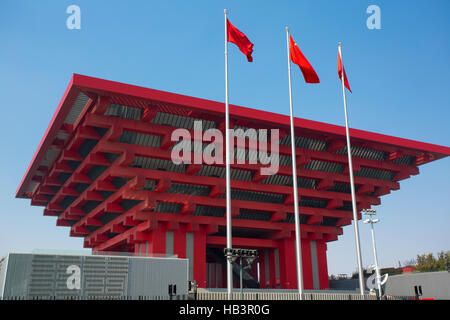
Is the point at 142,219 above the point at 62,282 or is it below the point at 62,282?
above

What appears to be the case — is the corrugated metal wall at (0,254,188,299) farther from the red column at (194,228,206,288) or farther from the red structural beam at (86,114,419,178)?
the red structural beam at (86,114,419,178)

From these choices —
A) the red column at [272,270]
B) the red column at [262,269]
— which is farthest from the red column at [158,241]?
the red column at [262,269]

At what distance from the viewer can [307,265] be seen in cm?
5194

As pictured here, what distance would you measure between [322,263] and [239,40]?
33519 millimetres

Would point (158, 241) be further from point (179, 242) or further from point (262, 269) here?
point (262, 269)

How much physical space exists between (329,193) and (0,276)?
34.5 metres

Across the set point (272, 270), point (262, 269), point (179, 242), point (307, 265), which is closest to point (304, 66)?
point (179, 242)

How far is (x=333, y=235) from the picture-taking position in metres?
54.8

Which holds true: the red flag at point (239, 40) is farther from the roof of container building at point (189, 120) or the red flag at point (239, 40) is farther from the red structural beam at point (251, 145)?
the red structural beam at point (251, 145)

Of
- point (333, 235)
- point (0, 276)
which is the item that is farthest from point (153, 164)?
point (333, 235)

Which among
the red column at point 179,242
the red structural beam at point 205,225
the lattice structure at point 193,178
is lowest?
the red column at point 179,242

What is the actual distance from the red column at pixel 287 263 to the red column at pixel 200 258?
10.7m

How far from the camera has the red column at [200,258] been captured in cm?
4472

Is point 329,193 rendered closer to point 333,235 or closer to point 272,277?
point 333,235
